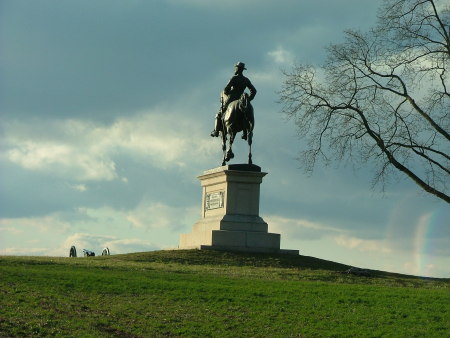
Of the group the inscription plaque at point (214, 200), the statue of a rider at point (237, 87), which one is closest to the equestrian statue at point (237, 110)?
the statue of a rider at point (237, 87)

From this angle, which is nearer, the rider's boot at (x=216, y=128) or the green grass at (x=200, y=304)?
the green grass at (x=200, y=304)

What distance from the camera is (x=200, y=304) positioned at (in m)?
21.5

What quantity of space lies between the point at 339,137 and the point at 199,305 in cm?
1406

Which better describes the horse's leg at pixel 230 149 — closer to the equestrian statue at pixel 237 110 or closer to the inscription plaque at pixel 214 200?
the equestrian statue at pixel 237 110

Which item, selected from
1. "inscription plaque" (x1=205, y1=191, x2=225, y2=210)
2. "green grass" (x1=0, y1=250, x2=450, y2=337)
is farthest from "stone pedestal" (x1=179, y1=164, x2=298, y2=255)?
"green grass" (x1=0, y1=250, x2=450, y2=337)

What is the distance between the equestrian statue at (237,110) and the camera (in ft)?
124

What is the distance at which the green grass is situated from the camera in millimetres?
19078

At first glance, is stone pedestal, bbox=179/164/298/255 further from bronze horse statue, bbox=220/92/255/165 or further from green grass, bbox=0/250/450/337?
green grass, bbox=0/250/450/337

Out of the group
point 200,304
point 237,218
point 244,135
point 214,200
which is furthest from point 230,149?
point 200,304

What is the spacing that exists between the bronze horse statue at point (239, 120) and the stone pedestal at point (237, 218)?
3.65ft

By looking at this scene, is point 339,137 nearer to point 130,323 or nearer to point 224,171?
point 224,171

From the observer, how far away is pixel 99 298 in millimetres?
21797

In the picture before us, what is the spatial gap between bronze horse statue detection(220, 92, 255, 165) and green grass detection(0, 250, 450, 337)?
9.98m

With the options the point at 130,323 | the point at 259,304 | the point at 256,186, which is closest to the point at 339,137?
the point at 256,186
